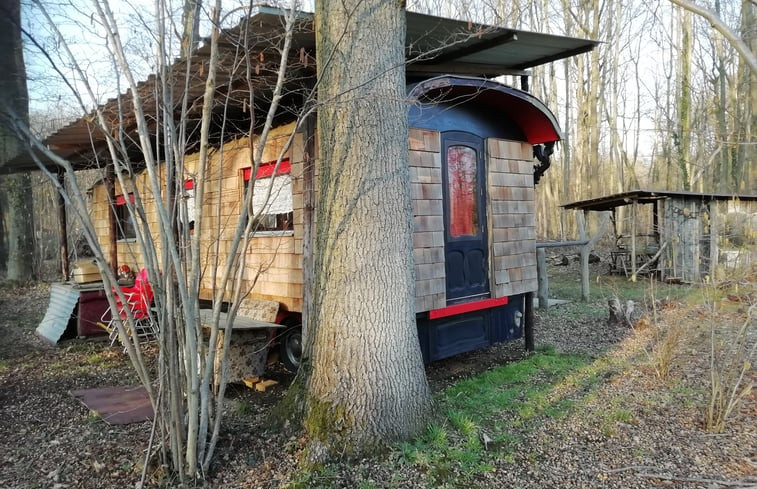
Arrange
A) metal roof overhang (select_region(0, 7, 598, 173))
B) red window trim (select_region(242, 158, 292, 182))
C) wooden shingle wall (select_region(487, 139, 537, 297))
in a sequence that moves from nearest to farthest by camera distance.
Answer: metal roof overhang (select_region(0, 7, 598, 173)) < red window trim (select_region(242, 158, 292, 182)) < wooden shingle wall (select_region(487, 139, 537, 297))

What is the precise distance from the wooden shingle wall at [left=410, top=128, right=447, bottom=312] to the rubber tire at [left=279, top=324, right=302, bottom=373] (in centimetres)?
154

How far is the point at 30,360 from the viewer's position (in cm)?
645

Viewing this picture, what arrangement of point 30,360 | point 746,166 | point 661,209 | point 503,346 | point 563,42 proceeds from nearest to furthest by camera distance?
point 563,42
point 30,360
point 503,346
point 661,209
point 746,166

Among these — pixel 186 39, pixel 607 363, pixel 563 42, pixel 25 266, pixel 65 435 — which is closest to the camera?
pixel 186 39

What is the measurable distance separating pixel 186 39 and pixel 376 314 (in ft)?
7.13

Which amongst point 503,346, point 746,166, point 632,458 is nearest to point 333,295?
point 632,458

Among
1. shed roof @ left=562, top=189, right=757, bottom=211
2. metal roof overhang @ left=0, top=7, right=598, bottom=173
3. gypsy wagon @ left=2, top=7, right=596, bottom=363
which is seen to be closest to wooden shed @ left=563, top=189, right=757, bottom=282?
shed roof @ left=562, top=189, right=757, bottom=211

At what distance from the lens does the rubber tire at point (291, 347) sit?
233 inches

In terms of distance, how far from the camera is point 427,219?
5320 millimetres

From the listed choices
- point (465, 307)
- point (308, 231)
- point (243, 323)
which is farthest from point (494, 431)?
point (243, 323)

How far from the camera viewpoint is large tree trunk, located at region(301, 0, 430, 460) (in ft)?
11.5

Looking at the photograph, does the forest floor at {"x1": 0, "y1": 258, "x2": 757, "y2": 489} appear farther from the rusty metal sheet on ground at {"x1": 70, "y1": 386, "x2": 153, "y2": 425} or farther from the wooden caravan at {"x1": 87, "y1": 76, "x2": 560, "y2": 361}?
the wooden caravan at {"x1": 87, "y1": 76, "x2": 560, "y2": 361}

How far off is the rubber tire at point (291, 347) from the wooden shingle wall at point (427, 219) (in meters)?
1.54

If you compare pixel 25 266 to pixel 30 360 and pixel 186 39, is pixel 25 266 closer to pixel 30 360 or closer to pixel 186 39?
pixel 30 360
